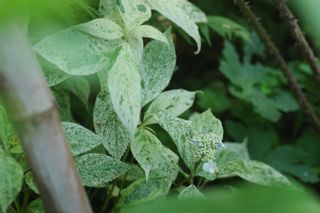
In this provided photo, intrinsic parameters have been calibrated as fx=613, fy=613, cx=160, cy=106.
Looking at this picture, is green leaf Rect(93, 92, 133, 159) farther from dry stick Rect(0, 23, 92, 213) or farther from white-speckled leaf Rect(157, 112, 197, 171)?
dry stick Rect(0, 23, 92, 213)

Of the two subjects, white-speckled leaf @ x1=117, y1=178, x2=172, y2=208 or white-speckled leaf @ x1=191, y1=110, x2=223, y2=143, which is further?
white-speckled leaf @ x1=191, y1=110, x2=223, y2=143

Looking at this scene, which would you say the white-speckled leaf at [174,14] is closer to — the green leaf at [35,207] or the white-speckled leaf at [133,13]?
the white-speckled leaf at [133,13]

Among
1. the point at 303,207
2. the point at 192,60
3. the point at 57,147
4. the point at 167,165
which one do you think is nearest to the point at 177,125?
the point at 167,165

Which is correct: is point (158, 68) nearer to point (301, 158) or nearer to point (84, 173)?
point (84, 173)

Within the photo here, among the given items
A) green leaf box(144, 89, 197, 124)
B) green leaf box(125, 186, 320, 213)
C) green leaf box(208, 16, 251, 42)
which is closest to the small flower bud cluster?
green leaf box(144, 89, 197, 124)

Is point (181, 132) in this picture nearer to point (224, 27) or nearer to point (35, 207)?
point (35, 207)

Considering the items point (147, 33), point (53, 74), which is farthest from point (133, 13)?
point (53, 74)

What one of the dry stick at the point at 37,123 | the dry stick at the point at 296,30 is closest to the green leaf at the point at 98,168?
the dry stick at the point at 37,123

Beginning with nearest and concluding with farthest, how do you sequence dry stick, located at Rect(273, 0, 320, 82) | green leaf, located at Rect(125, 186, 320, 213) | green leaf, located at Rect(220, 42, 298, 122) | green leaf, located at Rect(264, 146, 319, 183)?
green leaf, located at Rect(125, 186, 320, 213), dry stick, located at Rect(273, 0, 320, 82), green leaf, located at Rect(264, 146, 319, 183), green leaf, located at Rect(220, 42, 298, 122)
